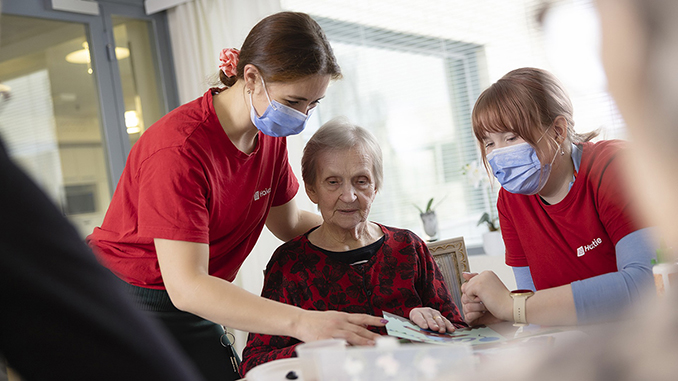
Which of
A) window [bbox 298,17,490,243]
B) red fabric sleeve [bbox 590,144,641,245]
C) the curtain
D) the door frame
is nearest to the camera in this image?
red fabric sleeve [bbox 590,144,641,245]

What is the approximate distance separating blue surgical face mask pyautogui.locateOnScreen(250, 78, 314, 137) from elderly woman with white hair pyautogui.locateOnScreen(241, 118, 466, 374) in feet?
0.78

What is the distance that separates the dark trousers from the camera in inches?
63.6

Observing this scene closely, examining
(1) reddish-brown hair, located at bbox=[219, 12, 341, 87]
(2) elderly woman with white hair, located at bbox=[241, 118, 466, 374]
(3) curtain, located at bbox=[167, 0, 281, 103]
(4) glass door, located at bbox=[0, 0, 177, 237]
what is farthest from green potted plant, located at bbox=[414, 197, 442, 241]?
(4) glass door, located at bbox=[0, 0, 177, 237]

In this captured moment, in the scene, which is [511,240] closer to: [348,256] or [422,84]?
[348,256]

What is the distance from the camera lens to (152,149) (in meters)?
1.47

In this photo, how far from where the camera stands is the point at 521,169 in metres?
1.44

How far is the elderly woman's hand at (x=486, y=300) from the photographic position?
1355 millimetres

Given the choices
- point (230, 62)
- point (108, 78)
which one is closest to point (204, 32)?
point (108, 78)

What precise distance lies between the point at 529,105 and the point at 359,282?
2.49ft

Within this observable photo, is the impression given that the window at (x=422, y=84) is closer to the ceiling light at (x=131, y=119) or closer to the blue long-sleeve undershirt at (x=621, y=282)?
the ceiling light at (x=131, y=119)

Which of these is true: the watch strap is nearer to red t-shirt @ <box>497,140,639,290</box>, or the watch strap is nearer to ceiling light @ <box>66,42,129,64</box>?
red t-shirt @ <box>497,140,639,290</box>

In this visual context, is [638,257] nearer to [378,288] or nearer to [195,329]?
[378,288]

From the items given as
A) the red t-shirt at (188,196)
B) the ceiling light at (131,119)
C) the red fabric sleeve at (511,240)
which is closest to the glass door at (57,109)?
the ceiling light at (131,119)

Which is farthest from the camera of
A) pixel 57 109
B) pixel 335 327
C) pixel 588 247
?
pixel 57 109
